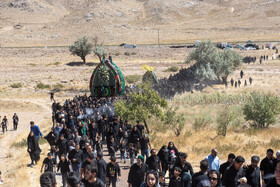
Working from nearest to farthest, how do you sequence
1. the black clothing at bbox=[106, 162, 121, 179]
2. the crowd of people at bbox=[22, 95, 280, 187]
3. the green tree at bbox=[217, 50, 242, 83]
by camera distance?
the crowd of people at bbox=[22, 95, 280, 187], the black clothing at bbox=[106, 162, 121, 179], the green tree at bbox=[217, 50, 242, 83]

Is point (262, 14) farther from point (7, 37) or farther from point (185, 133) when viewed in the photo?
point (185, 133)

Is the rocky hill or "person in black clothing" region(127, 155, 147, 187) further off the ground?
the rocky hill

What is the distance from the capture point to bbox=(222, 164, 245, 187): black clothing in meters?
7.58

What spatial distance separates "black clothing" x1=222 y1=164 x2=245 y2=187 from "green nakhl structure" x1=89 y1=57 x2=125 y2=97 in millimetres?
19173

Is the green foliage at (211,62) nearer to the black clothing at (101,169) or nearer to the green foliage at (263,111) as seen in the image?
the green foliage at (263,111)

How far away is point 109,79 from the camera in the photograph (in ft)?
87.8

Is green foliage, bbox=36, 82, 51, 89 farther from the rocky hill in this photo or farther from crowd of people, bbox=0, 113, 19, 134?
the rocky hill

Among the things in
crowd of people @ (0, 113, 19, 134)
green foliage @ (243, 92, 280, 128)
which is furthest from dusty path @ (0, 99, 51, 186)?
green foliage @ (243, 92, 280, 128)

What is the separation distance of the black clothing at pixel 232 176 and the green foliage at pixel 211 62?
31.4m

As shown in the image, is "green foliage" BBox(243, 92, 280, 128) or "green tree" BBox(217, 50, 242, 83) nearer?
"green foliage" BBox(243, 92, 280, 128)

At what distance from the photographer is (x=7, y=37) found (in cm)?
12712

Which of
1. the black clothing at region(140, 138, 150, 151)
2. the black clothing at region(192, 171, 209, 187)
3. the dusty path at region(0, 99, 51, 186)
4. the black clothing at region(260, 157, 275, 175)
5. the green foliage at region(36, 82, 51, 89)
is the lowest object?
the dusty path at region(0, 99, 51, 186)

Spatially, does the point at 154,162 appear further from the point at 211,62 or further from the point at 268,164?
the point at 211,62

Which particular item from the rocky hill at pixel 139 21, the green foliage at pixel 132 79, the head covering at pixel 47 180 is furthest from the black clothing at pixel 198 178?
the rocky hill at pixel 139 21
